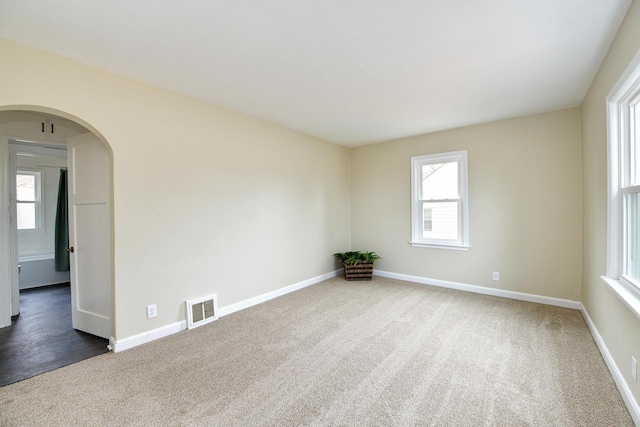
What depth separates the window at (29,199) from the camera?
505 cm

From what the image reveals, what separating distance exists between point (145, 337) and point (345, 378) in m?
1.94

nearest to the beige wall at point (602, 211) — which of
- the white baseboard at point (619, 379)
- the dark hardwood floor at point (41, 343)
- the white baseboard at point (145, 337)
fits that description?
the white baseboard at point (619, 379)

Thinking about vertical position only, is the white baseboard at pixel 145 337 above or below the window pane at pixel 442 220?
below

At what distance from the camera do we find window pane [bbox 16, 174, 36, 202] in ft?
16.6

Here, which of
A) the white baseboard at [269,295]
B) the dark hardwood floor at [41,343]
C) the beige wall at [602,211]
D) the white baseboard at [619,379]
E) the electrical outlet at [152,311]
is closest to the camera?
the white baseboard at [619,379]

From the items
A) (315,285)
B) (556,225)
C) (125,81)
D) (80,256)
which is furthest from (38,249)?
(556,225)

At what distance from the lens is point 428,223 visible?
4.59m

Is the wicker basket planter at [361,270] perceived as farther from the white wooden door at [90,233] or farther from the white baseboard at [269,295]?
the white wooden door at [90,233]

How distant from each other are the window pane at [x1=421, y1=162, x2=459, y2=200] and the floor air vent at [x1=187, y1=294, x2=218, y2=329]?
3480 millimetres

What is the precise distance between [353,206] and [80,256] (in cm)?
409

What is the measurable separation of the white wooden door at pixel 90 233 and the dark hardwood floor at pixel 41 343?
16 centimetres

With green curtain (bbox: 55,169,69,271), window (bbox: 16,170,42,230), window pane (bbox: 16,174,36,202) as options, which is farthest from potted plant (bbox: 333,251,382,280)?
window pane (bbox: 16,174,36,202)

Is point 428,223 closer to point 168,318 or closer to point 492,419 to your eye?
point 492,419

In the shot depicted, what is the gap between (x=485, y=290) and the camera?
404cm
